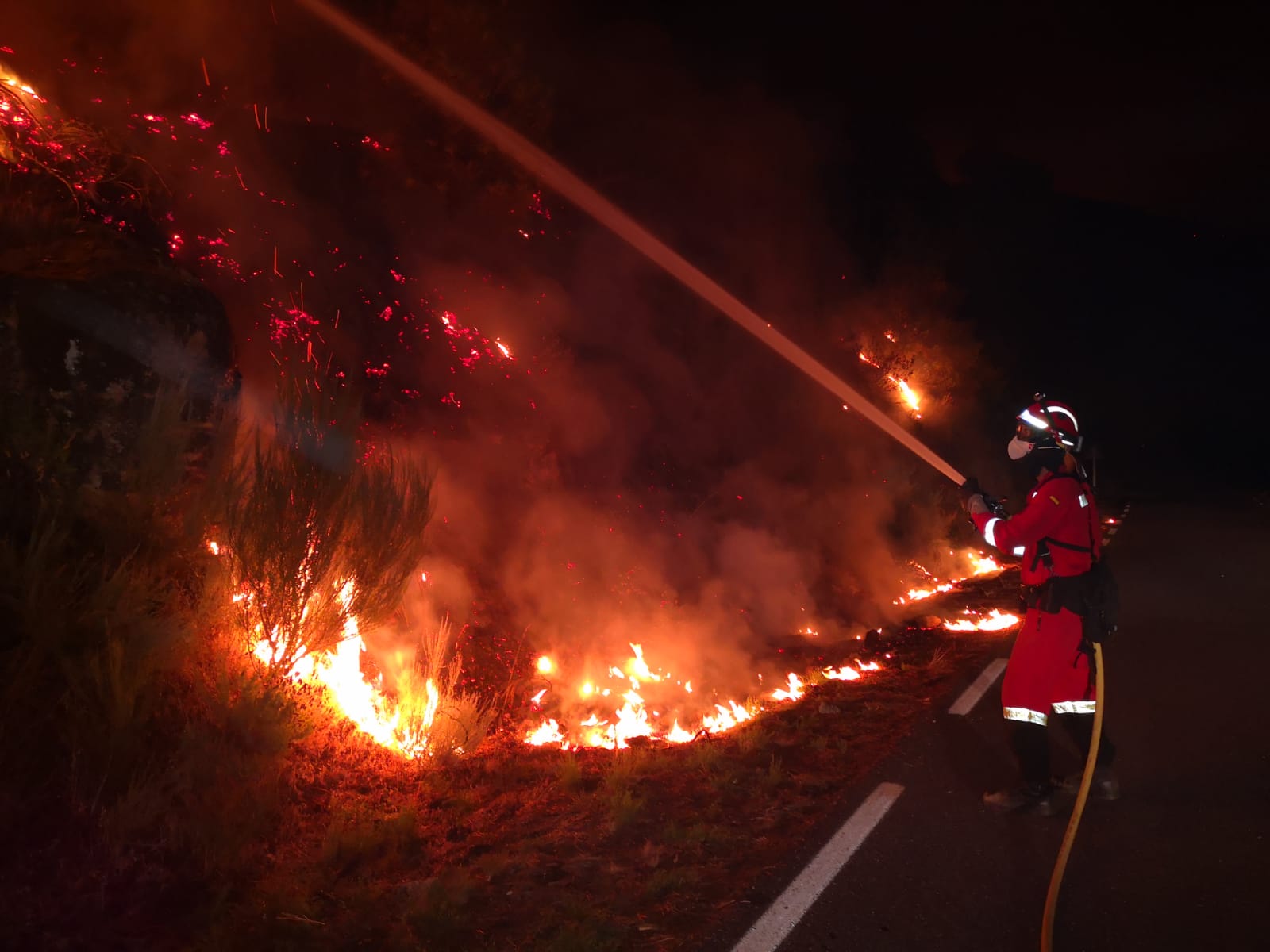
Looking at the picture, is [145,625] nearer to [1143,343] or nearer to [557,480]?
[557,480]

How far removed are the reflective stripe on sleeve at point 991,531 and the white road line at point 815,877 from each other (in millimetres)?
1501

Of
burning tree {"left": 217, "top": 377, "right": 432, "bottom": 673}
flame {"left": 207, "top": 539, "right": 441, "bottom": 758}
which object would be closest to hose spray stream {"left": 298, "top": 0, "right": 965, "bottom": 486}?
burning tree {"left": 217, "top": 377, "right": 432, "bottom": 673}

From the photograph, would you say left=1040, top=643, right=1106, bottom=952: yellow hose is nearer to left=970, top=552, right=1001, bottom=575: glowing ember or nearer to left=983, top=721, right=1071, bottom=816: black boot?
left=983, top=721, right=1071, bottom=816: black boot

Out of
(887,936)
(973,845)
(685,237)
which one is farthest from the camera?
(685,237)

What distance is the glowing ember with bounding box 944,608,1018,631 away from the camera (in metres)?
8.64

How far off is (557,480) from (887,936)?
6.39 metres

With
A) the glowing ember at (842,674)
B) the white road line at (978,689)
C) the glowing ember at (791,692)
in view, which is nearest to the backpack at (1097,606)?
the white road line at (978,689)

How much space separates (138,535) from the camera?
14.7 feet

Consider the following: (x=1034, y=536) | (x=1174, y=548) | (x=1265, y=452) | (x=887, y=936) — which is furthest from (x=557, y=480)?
(x=1265, y=452)

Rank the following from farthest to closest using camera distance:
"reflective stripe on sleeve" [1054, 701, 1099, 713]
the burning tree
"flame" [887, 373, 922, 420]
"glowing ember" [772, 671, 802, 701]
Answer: "flame" [887, 373, 922, 420]
"glowing ember" [772, 671, 802, 701]
the burning tree
"reflective stripe on sleeve" [1054, 701, 1099, 713]

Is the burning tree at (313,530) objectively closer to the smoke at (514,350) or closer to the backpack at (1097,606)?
the smoke at (514,350)

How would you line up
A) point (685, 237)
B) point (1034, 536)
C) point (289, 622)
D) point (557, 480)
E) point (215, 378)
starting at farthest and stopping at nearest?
point (685, 237) < point (557, 480) < point (215, 378) < point (289, 622) < point (1034, 536)

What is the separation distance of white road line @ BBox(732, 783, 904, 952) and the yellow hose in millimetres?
831

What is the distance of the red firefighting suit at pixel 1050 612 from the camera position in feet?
14.1
